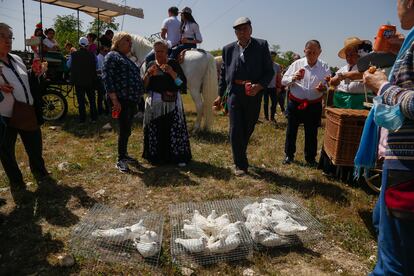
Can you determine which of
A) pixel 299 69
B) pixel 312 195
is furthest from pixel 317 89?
pixel 312 195

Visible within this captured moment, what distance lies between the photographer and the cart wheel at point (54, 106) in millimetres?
8055

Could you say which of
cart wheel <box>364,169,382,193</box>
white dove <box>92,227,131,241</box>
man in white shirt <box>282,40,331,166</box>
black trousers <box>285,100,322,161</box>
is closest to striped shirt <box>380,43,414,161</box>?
cart wheel <box>364,169,382,193</box>

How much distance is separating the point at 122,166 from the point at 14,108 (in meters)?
1.59

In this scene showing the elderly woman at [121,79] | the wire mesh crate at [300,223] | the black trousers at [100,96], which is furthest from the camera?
the black trousers at [100,96]

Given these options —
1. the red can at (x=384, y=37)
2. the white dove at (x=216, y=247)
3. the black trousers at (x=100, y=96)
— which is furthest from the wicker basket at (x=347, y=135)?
the black trousers at (x=100, y=96)

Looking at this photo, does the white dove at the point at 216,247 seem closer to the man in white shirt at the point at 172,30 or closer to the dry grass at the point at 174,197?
the dry grass at the point at 174,197

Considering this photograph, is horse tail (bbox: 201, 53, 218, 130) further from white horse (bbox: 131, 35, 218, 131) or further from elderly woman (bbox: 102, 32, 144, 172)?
elderly woman (bbox: 102, 32, 144, 172)

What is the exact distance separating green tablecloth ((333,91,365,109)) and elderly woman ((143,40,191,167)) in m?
2.22

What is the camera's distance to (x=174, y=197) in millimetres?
4113

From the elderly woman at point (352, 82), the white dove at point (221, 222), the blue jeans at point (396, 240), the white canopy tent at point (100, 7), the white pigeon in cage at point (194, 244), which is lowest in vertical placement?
the white pigeon in cage at point (194, 244)

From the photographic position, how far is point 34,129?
167 inches

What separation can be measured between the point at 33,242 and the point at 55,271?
57 centimetres

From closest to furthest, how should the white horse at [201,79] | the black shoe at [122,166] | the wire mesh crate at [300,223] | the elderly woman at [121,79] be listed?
the wire mesh crate at [300,223], the elderly woman at [121,79], the black shoe at [122,166], the white horse at [201,79]

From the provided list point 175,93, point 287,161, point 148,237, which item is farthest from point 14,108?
point 287,161
